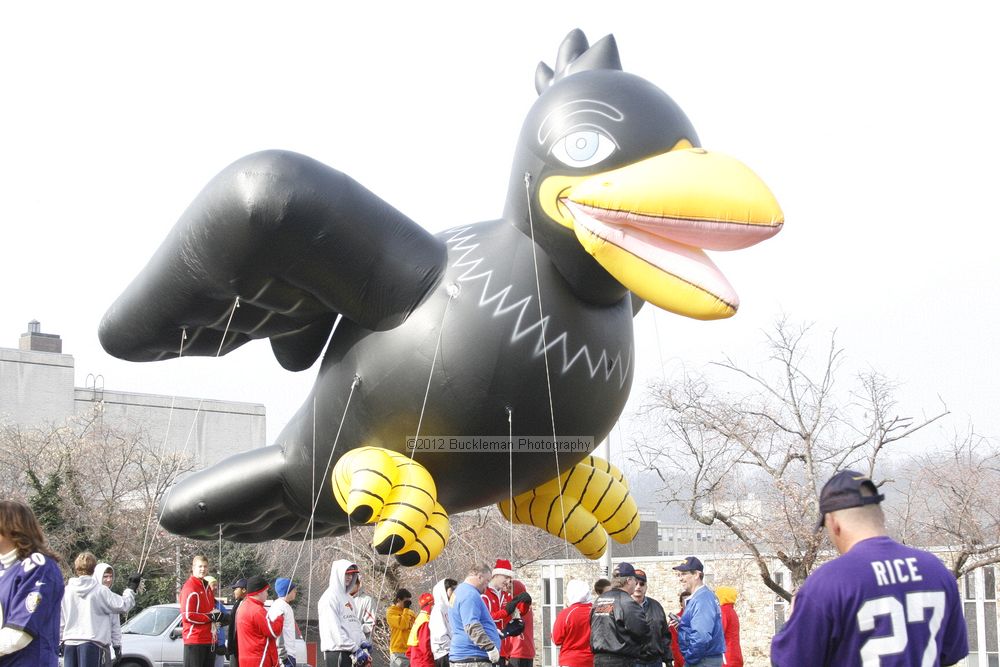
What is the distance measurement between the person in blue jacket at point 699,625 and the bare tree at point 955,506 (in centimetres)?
821

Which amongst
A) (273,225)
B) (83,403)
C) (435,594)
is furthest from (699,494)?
(83,403)

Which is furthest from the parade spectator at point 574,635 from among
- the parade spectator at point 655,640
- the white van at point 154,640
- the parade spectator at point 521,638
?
the white van at point 154,640

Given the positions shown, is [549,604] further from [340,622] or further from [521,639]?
[340,622]

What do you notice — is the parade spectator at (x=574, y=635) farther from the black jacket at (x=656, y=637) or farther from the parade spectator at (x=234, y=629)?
the parade spectator at (x=234, y=629)

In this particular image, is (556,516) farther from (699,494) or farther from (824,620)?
(699,494)

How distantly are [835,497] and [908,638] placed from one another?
0.46 metres

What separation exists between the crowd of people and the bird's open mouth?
2.60 metres

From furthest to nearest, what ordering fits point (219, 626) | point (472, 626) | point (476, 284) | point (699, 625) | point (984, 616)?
point (984, 616), point (219, 626), point (699, 625), point (472, 626), point (476, 284)

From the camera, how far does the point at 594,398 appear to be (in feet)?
22.6

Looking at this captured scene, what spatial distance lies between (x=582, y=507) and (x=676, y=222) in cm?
286

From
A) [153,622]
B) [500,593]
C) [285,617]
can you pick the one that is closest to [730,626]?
[500,593]

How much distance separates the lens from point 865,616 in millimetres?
3184

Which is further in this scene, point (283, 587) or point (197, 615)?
point (197, 615)

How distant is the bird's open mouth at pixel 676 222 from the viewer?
594 cm
